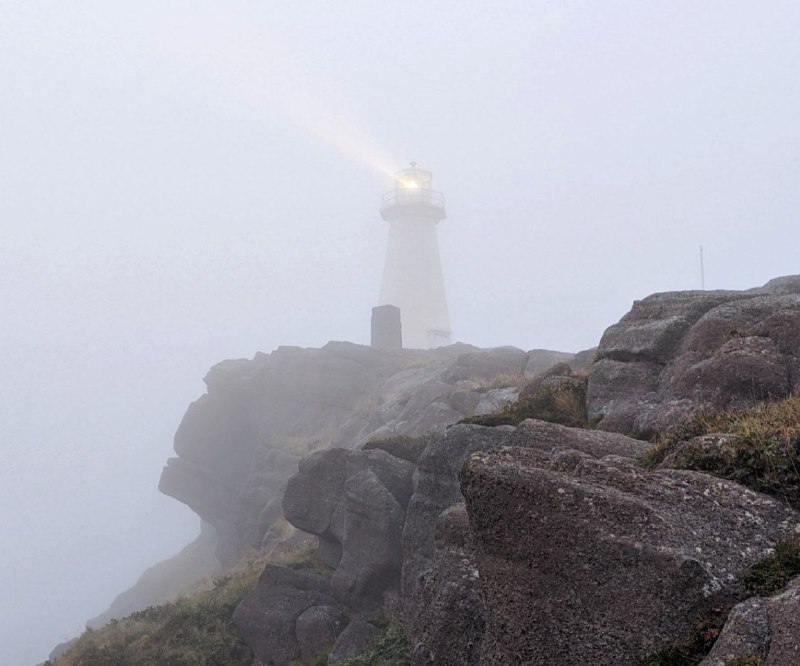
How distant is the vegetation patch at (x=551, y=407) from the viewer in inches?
623

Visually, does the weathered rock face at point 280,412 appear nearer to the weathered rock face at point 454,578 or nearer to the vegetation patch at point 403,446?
the vegetation patch at point 403,446

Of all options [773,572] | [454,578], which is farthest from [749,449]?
[454,578]

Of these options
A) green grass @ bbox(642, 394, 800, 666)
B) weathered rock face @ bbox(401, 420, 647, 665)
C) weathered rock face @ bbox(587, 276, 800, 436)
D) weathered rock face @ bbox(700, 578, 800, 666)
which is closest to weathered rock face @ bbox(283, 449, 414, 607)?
weathered rock face @ bbox(401, 420, 647, 665)

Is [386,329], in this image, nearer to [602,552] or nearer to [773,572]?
[602,552]

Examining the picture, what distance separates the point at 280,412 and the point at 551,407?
3998 centimetres

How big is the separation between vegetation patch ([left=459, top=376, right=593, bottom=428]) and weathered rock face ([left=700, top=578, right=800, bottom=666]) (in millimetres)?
9687

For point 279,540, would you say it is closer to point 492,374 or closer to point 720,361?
point 492,374

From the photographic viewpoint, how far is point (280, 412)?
53.7 meters

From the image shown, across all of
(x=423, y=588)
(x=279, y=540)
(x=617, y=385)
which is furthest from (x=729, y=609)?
(x=279, y=540)

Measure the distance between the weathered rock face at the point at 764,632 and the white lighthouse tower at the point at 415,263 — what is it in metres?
71.9

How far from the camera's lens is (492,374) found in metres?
38.6

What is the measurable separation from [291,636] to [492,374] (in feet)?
74.5

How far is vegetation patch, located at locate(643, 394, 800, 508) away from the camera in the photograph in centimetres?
798

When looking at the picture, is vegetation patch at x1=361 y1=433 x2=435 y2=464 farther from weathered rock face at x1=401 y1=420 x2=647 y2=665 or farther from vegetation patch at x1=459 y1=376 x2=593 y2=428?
weathered rock face at x1=401 y1=420 x2=647 y2=665
